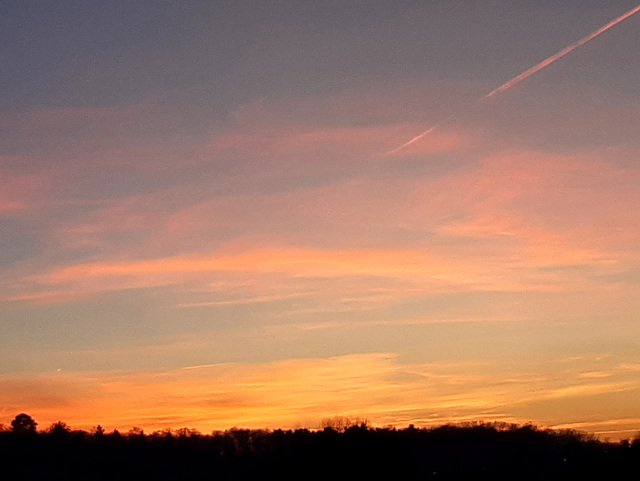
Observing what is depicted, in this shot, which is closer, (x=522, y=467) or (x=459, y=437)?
(x=522, y=467)

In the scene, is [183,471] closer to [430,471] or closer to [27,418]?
[430,471]

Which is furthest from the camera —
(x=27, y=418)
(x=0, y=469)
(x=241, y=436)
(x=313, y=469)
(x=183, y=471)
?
(x=27, y=418)

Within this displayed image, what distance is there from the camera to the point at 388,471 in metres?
74.9

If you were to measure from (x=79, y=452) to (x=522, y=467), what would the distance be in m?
33.4

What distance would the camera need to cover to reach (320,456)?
74.1 m

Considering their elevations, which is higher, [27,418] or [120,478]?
[27,418]

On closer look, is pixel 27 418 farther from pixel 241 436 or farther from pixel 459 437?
pixel 459 437

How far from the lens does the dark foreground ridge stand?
73.9 m

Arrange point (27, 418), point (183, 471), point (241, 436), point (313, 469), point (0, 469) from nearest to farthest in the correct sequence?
point (0, 469)
point (313, 469)
point (183, 471)
point (241, 436)
point (27, 418)

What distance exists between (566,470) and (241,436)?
84.2 ft

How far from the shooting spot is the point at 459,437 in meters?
91.9

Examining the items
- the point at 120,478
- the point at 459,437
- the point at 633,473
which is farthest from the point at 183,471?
the point at 633,473

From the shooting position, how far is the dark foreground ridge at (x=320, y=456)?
242 ft

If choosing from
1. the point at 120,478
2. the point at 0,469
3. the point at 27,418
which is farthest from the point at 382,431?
the point at 27,418
